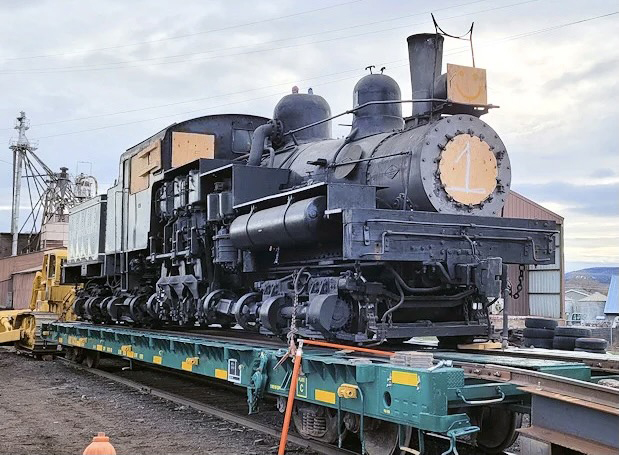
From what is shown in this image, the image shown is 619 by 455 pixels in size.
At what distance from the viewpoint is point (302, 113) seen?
10148mm

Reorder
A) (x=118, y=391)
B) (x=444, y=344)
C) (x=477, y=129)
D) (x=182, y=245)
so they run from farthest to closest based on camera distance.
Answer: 1. (x=118, y=391)
2. (x=182, y=245)
3. (x=444, y=344)
4. (x=477, y=129)

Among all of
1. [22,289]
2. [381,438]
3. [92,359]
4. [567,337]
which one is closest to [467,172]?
[381,438]

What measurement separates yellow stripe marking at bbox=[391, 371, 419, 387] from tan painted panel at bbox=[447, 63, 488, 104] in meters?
3.29

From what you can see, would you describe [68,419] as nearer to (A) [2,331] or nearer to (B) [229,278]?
(B) [229,278]

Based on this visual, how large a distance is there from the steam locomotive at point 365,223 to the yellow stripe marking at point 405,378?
137cm

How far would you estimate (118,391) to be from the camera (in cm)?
1155

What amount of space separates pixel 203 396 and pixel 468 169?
5.66 meters

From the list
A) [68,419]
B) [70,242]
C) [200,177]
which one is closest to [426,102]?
[200,177]

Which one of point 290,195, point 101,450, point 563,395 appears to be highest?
point 290,195

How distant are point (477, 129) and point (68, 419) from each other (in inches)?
240

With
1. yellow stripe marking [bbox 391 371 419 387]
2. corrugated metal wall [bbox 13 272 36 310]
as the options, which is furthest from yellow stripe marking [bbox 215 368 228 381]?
corrugated metal wall [bbox 13 272 36 310]

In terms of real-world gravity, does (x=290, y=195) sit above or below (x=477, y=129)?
below

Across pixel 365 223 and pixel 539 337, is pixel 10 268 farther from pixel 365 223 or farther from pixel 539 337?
pixel 365 223

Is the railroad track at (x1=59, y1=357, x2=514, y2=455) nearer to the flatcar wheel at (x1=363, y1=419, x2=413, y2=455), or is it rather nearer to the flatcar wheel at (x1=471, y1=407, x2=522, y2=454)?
the flatcar wheel at (x1=471, y1=407, x2=522, y2=454)
